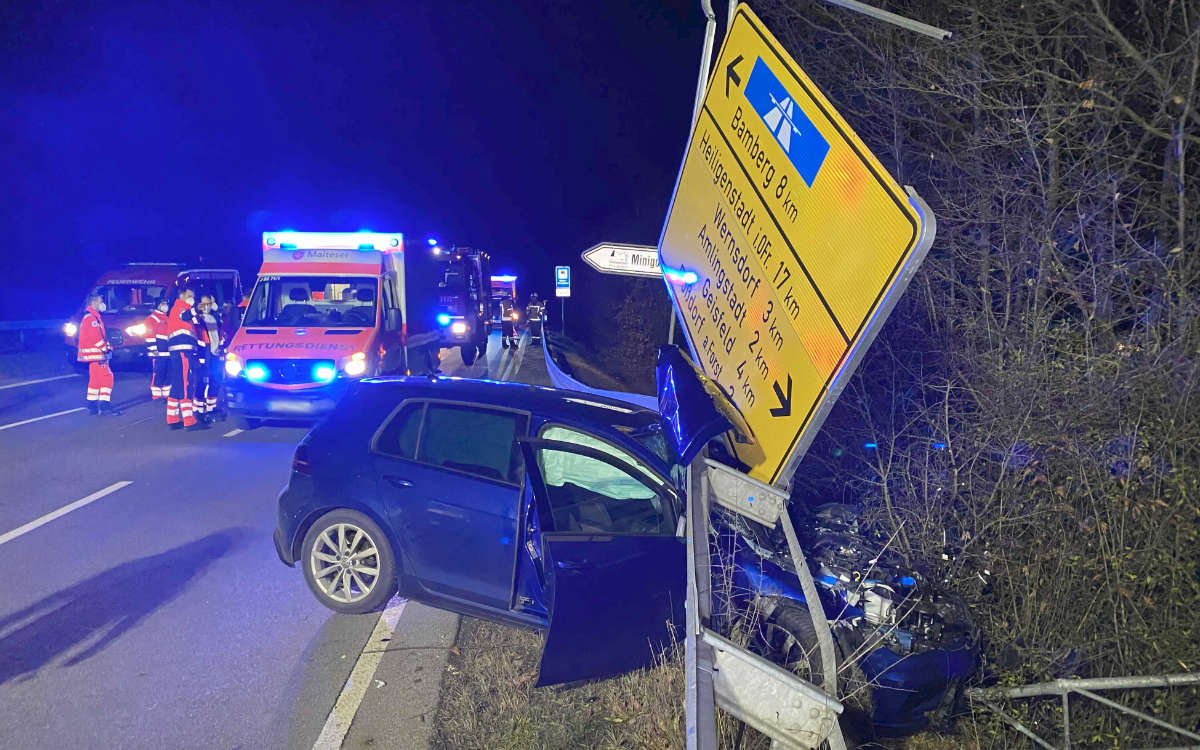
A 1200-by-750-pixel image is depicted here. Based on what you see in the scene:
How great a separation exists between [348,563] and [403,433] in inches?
35.7

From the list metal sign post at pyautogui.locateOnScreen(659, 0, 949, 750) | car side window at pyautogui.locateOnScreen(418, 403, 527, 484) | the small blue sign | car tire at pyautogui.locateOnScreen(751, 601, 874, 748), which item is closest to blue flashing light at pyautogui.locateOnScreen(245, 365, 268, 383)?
car side window at pyautogui.locateOnScreen(418, 403, 527, 484)

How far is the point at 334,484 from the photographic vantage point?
16.1 ft

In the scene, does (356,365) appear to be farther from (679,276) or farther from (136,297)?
(136,297)

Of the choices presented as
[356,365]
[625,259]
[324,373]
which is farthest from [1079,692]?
[324,373]

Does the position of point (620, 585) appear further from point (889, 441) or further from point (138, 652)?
point (138, 652)

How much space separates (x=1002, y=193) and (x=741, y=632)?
323 centimetres

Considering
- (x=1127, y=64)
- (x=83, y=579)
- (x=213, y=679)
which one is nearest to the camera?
(x=213, y=679)

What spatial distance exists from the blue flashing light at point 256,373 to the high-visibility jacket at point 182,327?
1437 millimetres

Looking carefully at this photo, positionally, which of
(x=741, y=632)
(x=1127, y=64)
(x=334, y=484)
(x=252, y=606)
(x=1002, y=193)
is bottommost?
(x=252, y=606)

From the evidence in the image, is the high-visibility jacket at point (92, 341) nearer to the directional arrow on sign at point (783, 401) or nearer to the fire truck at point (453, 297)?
the fire truck at point (453, 297)

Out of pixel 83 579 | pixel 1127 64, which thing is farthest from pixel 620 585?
pixel 1127 64

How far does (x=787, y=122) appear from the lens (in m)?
2.84

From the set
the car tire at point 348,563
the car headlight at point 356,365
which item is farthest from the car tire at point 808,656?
the car headlight at point 356,365

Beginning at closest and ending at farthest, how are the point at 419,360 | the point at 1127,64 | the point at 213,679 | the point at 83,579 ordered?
the point at 213,679, the point at 1127,64, the point at 83,579, the point at 419,360
